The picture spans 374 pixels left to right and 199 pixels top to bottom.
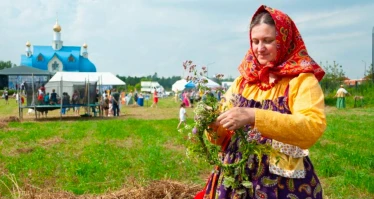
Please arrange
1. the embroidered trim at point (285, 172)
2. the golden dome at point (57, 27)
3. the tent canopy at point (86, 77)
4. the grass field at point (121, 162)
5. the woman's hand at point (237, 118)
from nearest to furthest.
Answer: the woman's hand at point (237, 118)
the embroidered trim at point (285, 172)
the grass field at point (121, 162)
the tent canopy at point (86, 77)
the golden dome at point (57, 27)

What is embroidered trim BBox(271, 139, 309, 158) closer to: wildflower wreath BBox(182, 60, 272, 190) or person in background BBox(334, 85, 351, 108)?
wildflower wreath BBox(182, 60, 272, 190)

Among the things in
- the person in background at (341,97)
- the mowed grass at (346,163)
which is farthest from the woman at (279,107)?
the person in background at (341,97)

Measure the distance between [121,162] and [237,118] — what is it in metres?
6.28

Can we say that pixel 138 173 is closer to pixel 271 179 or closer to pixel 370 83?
pixel 271 179

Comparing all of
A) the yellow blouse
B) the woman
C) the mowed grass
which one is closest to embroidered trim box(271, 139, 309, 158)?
the woman

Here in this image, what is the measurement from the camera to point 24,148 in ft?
31.6

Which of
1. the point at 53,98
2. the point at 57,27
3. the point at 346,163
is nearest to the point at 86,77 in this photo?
the point at 53,98

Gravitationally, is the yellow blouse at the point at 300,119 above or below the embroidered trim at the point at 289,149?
above

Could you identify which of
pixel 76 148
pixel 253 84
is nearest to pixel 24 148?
pixel 76 148

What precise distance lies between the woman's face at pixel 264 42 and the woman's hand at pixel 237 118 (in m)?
0.40

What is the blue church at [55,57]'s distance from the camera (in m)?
61.8

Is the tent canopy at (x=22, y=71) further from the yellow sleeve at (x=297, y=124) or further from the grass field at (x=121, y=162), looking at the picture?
the yellow sleeve at (x=297, y=124)

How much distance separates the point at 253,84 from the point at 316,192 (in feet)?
2.17

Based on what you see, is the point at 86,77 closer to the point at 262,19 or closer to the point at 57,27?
A: the point at 262,19
